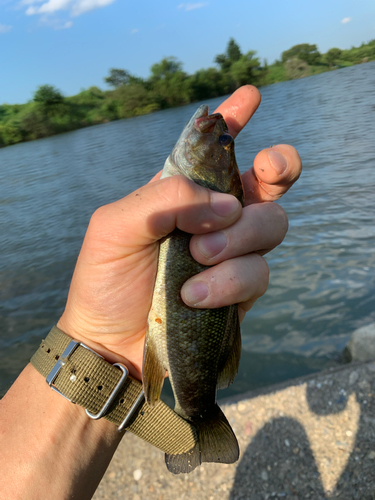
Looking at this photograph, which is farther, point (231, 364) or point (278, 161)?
Result: point (278, 161)

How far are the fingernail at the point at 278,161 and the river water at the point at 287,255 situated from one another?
126 inches

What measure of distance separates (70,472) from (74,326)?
2.91 ft

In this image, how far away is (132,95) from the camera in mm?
69812

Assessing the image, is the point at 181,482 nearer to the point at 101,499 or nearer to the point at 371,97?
the point at 101,499

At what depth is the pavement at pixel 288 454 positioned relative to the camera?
2.76 meters

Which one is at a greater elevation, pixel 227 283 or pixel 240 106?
pixel 240 106

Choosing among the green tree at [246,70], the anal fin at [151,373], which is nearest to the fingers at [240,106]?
the anal fin at [151,373]

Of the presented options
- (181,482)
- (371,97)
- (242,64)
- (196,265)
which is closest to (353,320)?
(181,482)

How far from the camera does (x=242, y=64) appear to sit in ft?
260

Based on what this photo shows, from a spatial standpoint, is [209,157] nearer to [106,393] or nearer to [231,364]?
[231,364]

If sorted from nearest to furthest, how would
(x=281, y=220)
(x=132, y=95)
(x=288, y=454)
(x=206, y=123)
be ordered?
(x=206, y=123) < (x=281, y=220) < (x=288, y=454) < (x=132, y=95)

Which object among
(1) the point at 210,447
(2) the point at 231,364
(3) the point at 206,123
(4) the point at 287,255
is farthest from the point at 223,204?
(4) the point at 287,255

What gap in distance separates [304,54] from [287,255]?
115 m

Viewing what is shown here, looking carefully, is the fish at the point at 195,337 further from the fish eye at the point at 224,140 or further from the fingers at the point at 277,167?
the fingers at the point at 277,167
